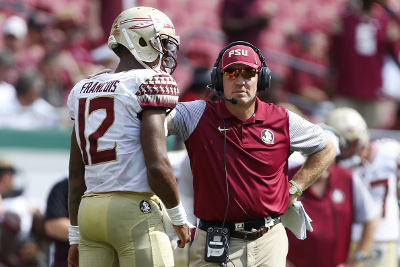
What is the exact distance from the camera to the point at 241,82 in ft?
16.0

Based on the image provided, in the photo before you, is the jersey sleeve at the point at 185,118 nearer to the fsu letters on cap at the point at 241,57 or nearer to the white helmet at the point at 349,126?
the fsu letters on cap at the point at 241,57

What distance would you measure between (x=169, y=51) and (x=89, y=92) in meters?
0.51

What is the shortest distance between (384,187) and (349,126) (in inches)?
26.4

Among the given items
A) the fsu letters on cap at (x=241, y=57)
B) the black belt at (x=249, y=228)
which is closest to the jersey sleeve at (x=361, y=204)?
the black belt at (x=249, y=228)

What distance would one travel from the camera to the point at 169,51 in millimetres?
4676

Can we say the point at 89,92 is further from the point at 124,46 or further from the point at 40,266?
the point at 40,266

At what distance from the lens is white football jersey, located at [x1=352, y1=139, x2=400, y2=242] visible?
7.51 metres

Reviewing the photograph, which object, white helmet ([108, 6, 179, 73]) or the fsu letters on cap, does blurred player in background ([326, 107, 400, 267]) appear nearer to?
the fsu letters on cap

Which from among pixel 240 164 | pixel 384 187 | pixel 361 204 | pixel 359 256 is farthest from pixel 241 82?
pixel 384 187

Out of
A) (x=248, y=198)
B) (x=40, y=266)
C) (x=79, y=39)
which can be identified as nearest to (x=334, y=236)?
(x=248, y=198)

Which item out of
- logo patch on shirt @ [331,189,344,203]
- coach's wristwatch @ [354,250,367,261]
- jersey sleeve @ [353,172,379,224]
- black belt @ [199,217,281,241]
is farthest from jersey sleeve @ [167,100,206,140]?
coach's wristwatch @ [354,250,367,261]

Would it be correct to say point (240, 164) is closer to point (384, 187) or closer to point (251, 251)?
point (251, 251)

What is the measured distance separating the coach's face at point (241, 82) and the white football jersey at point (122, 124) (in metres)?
0.57

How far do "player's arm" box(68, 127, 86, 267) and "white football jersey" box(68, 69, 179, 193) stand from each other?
23cm
